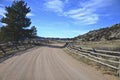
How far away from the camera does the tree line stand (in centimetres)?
5456

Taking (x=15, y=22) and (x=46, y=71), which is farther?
(x=15, y=22)

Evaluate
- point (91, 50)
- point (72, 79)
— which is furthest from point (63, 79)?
point (91, 50)

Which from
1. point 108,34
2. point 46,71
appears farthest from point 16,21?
point 46,71

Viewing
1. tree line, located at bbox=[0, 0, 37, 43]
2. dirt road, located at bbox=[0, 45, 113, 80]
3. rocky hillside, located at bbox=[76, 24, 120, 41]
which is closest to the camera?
dirt road, located at bbox=[0, 45, 113, 80]

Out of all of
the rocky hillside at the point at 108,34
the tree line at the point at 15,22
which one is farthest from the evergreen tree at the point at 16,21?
the rocky hillside at the point at 108,34

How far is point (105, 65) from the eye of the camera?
14250 mm

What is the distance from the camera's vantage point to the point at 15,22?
5538 cm

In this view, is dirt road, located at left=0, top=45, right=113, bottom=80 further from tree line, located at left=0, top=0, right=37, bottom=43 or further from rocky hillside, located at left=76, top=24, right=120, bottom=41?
rocky hillside, located at left=76, top=24, right=120, bottom=41

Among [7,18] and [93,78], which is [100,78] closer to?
[93,78]

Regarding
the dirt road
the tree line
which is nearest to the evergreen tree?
the tree line

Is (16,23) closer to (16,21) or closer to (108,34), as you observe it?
(16,21)

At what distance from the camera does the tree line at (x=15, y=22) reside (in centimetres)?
5456

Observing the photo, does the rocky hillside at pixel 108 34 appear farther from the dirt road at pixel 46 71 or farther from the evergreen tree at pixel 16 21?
the dirt road at pixel 46 71

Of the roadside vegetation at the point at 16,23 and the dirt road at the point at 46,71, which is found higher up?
the roadside vegetation at the point at 16,23
